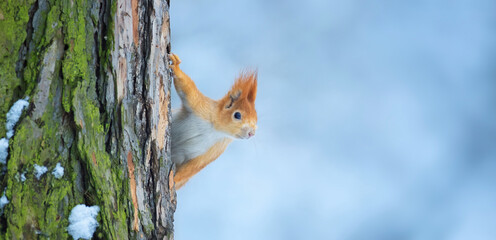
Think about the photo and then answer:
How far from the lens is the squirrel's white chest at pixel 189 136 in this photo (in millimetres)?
2424

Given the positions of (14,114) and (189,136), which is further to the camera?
(189,136)

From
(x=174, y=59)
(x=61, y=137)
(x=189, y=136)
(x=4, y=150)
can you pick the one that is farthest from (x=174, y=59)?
(x=4, y=150)

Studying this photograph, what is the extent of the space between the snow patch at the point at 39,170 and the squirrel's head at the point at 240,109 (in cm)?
128

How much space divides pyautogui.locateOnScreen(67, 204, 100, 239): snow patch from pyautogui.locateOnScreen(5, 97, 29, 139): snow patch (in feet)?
0.74

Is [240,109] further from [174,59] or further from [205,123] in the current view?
[174,59]

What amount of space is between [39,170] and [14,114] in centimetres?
14

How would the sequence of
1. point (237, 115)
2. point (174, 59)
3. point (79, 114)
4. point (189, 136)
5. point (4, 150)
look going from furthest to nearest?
point (237, 115) → point (189, 136) → point (174, 59) → point (79, 114) → point (4, 150)

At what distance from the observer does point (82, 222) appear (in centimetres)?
131

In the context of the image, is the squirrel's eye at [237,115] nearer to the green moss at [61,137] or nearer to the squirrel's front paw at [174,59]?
the squirrel's front paw at [174,59]

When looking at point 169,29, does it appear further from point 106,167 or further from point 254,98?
point 254,98

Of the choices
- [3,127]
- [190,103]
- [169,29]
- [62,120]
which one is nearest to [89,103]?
[62,120]

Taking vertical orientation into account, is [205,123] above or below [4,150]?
above

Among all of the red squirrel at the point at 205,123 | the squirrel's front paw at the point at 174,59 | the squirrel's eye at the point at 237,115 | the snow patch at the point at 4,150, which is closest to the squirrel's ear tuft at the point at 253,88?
the red squirrel at the point at 205,123

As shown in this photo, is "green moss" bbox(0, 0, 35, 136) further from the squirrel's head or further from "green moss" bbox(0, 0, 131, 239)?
the squirrel's head
